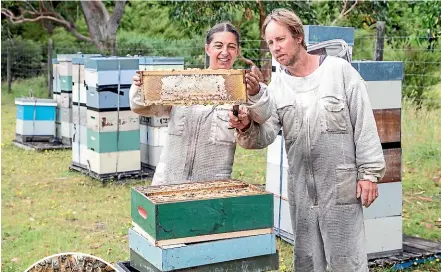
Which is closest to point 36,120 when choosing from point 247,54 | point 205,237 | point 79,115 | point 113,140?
point 79,115

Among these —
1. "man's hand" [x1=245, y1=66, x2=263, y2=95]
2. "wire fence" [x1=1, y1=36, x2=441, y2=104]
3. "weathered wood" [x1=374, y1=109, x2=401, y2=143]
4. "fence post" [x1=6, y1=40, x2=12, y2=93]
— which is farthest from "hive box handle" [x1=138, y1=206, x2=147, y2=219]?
"fence post" [x1=6, y1=40, x2=12, y2=93]

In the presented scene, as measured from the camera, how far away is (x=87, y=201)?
281 inches

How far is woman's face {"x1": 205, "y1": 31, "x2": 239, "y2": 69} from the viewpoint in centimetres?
323

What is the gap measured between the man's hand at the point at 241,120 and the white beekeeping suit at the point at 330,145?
0.18 feet

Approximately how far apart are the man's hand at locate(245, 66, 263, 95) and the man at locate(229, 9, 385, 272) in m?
0.24

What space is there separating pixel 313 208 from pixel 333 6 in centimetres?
1007

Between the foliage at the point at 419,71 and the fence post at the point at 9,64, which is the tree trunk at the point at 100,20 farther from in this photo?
the foliage at the point at 419,71

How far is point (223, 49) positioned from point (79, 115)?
539 centimetres

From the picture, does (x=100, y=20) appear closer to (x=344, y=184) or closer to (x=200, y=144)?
(x=200, y=144)

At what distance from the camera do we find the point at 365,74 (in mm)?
4629

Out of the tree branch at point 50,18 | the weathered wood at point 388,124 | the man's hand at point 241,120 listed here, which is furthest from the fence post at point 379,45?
the tree branch at point 50,18

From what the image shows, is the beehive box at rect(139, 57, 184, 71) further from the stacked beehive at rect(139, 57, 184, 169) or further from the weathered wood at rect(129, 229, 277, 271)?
the weathered wood at rect(129, 229, 277, 271)

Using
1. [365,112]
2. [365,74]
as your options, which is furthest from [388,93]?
[365,112]

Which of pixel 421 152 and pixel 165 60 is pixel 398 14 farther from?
pixel 165 60
